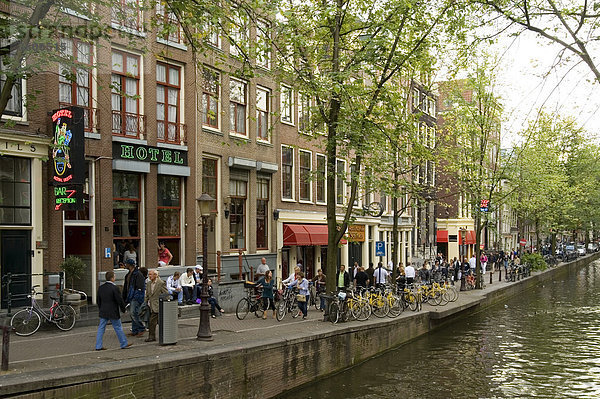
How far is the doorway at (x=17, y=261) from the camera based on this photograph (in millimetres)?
16484

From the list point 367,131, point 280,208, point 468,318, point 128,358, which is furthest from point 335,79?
point 468,318

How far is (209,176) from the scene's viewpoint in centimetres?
2456

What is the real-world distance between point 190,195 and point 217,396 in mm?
11762

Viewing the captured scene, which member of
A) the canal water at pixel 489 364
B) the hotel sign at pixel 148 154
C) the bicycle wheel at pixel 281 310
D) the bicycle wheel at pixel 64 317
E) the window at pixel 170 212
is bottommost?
the canal water at pixel 489 364

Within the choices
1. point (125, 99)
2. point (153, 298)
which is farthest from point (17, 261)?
point (125, 99)

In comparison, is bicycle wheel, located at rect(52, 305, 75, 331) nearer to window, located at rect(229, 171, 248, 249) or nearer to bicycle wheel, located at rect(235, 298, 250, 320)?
bicycle wheel, located at rect(235, 298, 250, 320)

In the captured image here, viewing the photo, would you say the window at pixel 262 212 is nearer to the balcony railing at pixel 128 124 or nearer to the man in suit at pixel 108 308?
the balcony railing at pixel 128 124

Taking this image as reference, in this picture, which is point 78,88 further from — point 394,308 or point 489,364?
point 489,364

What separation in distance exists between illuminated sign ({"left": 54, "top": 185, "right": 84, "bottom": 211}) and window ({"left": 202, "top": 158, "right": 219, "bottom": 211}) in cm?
770

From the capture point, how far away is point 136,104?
2091 cm

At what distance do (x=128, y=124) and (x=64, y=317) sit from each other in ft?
25.4

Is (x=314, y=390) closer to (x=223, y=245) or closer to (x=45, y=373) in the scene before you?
(x=45, y=373)

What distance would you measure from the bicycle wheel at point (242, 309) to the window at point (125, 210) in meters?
4.47

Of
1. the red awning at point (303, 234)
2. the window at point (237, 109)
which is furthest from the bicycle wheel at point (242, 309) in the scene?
the red awning at point (303, 234)
